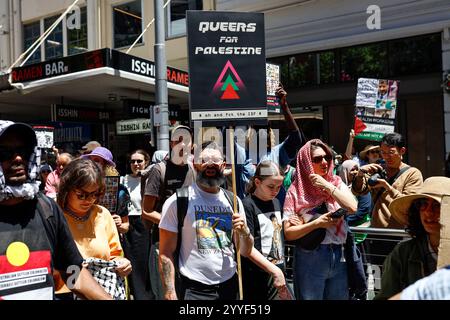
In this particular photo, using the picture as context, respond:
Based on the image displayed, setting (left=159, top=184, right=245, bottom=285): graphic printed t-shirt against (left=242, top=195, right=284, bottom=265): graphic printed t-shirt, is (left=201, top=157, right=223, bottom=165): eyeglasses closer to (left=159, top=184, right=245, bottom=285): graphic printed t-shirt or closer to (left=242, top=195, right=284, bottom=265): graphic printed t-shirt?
(left=159, top=184, right=245, bottom=285): graphic printed t-shirt

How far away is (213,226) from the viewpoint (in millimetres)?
3238

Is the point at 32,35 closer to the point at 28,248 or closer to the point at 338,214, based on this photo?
the point at 338,214

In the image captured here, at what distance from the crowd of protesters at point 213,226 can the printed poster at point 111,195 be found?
0.02m

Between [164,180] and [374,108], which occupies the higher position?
[374,108]

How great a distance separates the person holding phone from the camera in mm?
3615

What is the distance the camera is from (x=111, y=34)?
48.3 ft

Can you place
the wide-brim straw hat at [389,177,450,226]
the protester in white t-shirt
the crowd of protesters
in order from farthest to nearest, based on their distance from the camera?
the protester in white t-shirt, the wide-brim straw hat at [389,177,450,226], the crowd of protesters

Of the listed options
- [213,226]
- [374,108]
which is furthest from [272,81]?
[213,226]

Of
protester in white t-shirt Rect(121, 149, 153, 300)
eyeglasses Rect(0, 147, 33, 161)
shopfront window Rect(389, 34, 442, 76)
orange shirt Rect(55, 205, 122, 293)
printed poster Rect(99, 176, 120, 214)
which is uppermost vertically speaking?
shopfront window Rect(389, 34, 442, 76)

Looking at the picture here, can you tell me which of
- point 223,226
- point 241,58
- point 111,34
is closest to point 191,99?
point 241,58

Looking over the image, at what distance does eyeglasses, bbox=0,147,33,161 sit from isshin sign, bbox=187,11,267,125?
1854mm

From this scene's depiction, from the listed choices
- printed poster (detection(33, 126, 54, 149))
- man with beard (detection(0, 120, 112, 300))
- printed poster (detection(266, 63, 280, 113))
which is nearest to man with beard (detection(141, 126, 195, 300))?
man with beard (detection(0, 120, 112, 300))

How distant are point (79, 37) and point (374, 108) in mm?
11642
